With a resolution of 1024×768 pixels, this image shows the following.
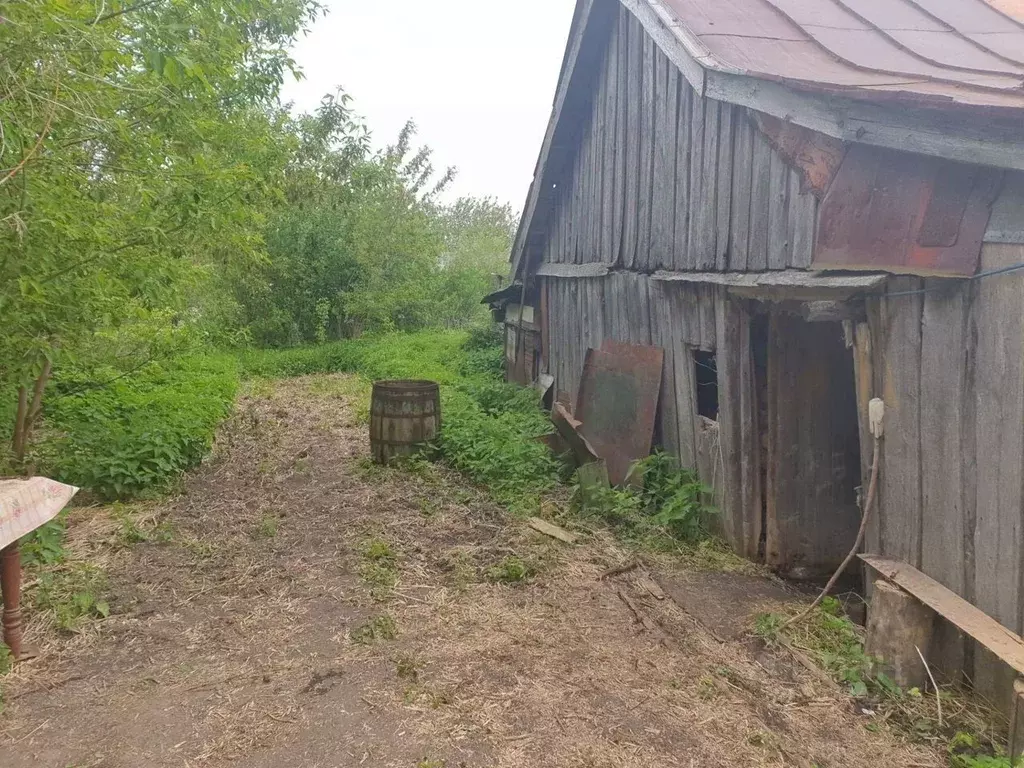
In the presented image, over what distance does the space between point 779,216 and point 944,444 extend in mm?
2018

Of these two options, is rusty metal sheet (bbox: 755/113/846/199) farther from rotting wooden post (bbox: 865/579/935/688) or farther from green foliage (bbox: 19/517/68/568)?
green foliage (bbox: 19/517/68/568)

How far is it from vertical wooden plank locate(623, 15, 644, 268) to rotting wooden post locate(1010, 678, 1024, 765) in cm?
527

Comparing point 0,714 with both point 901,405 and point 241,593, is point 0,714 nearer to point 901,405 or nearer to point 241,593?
point 241,593

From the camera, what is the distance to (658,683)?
13.2 feet

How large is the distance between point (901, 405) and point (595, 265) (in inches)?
194

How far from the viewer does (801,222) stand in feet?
16.0

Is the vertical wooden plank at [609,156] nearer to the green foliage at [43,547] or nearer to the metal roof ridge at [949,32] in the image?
the metal roof ridge at [949,32]

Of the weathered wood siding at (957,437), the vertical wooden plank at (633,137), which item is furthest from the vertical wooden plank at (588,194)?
the weathered wood siding at (957,437)

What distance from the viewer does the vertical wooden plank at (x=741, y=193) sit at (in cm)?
556

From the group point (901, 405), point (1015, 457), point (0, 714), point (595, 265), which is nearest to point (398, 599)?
point (0, 714)

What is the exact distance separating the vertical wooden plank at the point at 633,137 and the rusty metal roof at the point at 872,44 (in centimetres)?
168

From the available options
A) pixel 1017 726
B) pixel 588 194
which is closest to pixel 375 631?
pixel 1017 726

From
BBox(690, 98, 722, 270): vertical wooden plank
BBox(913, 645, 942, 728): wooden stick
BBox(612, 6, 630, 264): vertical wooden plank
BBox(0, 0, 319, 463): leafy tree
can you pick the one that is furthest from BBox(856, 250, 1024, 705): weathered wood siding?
BBox(0, 0, 319, 463): leafy tree

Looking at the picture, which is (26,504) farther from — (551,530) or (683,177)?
(683,177)
